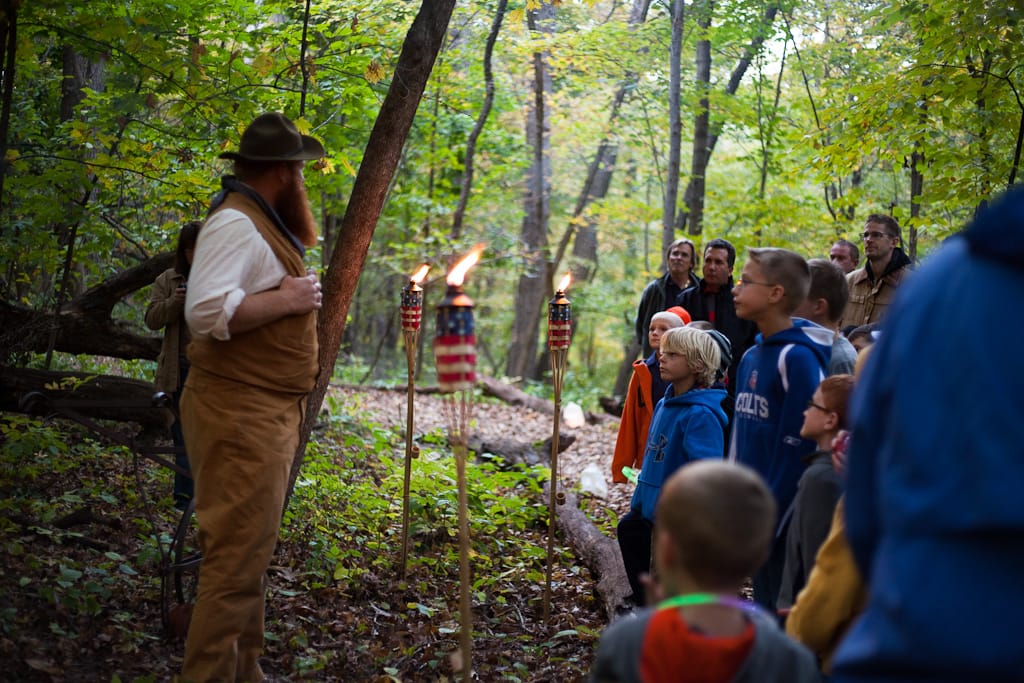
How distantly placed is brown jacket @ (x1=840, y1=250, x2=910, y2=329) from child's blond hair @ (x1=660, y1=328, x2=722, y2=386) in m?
2.41

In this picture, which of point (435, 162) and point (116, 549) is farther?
point (435, 162)

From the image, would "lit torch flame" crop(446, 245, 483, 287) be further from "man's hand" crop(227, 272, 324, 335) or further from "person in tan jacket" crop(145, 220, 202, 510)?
"person in tan jacket" crop(145, 220, 202, 510)

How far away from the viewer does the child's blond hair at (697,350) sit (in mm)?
4922

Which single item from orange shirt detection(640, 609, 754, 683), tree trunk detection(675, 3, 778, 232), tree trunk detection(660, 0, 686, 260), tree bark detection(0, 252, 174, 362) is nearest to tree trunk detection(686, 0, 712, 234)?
tree trunk detection(675, 3, 778, 232)

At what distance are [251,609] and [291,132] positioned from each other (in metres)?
2.04

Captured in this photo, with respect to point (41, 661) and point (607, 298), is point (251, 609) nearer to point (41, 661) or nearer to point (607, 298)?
point (41, 661)

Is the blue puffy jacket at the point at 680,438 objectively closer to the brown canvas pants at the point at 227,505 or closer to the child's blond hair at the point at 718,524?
the brown canvas pants at the point at 227,505

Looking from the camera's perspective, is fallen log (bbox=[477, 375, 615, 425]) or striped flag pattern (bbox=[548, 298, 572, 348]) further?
fallen log (bbox=[477, 375, 615, 425])

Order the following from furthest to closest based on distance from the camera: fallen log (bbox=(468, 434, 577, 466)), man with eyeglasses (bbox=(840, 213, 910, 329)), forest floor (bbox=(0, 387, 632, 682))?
1. fallen log (bbox=(468, 434, 577, 466))
2. man with eyeglasses (bbox=(840, 213, 910, 329))
3. forest floor (bbox=(0, 387, 632, 682))

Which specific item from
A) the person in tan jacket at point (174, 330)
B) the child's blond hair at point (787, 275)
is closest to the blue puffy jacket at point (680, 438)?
the child's blond hair at point (787, 275)

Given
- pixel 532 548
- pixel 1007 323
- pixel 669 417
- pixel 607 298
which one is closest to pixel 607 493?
pixel 532 548

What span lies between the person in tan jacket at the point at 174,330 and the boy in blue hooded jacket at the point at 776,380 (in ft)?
12.5

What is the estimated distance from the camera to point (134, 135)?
24.7ft

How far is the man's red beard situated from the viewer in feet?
12.9
